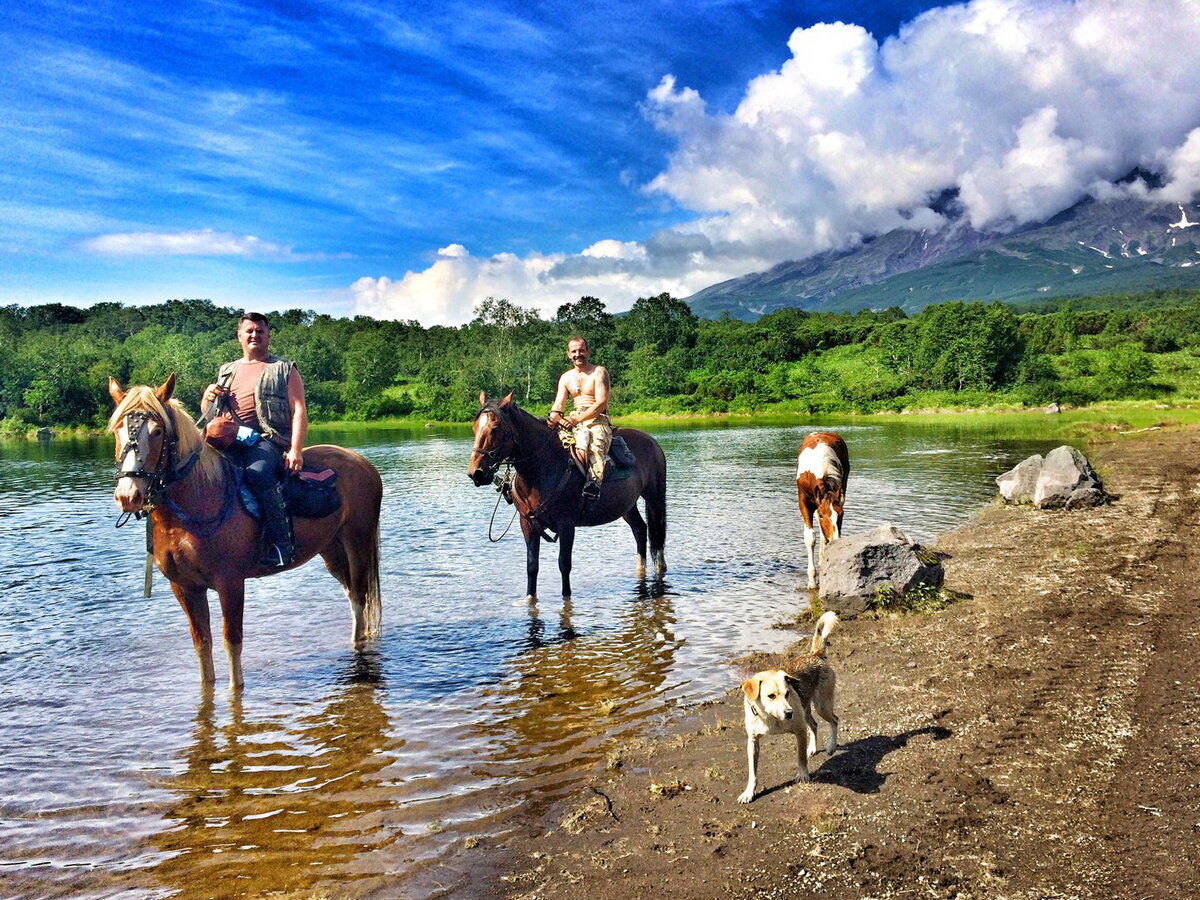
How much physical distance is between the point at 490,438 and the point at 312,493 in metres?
2.41

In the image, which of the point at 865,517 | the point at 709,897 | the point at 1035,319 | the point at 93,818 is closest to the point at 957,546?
the point at 865,517

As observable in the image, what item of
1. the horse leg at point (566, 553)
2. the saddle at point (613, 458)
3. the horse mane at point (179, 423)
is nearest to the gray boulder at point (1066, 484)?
the saddle at point (613, 458)

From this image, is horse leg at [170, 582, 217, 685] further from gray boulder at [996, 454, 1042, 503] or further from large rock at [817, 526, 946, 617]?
gray boulder at [996, 454, 1042, 503]

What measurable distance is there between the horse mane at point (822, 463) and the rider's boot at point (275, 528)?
777cm

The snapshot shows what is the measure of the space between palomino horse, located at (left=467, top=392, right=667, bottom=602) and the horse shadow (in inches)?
214

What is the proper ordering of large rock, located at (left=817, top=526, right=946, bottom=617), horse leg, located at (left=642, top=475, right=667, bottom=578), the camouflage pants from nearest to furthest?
large rock, located at (left=817, top=526, right=946, bottom=617), the camouflage pants, horse leg, located at (left=642, top=475, right=667, bottom=578)

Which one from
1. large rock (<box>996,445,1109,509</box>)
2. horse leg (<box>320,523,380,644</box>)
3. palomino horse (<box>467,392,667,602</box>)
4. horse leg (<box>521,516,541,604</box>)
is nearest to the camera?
horse leg (<box>320,523,380,644</box>)

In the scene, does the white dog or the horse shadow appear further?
the horse shadow

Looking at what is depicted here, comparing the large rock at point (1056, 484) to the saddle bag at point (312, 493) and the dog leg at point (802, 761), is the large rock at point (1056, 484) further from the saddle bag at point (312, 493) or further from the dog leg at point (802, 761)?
→ the saddle bag at point (312, 493)

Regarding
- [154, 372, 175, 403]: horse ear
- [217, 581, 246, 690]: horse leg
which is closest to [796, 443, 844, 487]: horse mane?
[217, 581, 246, 690]: horse leg

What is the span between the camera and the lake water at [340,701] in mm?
5027

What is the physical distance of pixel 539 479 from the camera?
423 inches

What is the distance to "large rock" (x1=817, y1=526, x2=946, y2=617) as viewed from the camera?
1000 centimetres

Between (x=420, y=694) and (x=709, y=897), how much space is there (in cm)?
453
